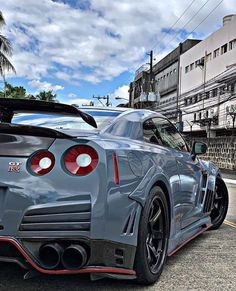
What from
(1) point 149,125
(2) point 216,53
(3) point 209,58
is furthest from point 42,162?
(3) point 209,58

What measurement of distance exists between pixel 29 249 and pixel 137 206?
881mm

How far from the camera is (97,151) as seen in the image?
3289 millimetres

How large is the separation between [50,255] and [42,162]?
68cm

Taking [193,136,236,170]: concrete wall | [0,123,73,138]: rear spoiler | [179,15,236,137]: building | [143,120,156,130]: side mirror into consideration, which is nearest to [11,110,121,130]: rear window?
[143,120,156,130]: side mirror

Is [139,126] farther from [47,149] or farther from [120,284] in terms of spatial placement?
[120,284]

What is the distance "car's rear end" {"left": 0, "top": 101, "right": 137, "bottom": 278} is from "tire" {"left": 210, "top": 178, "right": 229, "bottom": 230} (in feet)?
11.0

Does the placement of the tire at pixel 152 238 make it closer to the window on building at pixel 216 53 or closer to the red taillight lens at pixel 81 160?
the red taillight lens at pixel 81 160

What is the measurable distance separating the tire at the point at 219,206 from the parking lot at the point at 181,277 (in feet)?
3.85

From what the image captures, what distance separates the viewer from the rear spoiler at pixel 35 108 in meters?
3.78

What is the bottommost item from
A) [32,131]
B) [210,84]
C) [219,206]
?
[219,206]

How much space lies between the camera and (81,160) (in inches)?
128

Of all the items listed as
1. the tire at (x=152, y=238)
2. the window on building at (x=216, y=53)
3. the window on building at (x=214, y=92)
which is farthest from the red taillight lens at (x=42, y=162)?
the window on building at (x=216, y=53)

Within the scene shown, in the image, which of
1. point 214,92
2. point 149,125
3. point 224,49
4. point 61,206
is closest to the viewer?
point 61,206

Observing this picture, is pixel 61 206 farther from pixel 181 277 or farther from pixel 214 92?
pixel 214 92
